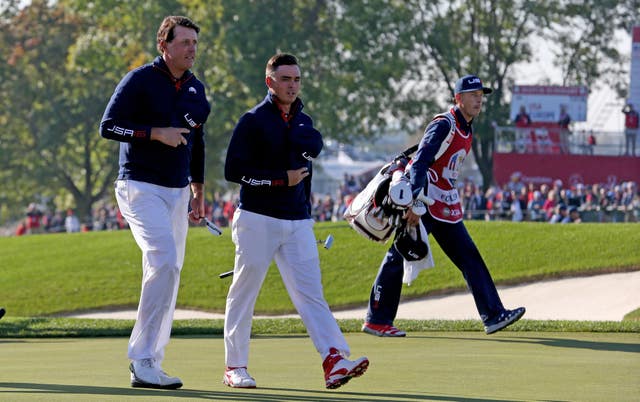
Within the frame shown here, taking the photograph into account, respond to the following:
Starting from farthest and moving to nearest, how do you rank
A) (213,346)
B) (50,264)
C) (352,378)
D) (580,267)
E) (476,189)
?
(476,189), (50,264), (580,267), (213,346), (352,378)

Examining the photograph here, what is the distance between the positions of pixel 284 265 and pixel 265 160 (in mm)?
621

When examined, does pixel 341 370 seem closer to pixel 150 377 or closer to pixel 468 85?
pixel 150 377

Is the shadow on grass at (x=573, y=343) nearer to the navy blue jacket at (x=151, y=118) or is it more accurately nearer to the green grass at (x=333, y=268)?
the navy blue jacket at (x=151, y=118)

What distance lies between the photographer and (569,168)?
44.5 meters

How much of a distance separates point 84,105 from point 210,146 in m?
6.06

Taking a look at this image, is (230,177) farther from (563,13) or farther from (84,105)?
(84,105)

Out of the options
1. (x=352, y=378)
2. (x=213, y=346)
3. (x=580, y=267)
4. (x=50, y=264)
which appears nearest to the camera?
(x=352, y=378)

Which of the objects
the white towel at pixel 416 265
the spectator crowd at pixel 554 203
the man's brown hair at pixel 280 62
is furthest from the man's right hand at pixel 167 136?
the spectator crowd at pixel 554 203

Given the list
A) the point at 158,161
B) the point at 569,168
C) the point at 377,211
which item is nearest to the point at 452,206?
the point at 377,211

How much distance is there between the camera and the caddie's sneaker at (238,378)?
26.4 feet

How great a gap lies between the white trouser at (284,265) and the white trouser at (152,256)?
0.38 m

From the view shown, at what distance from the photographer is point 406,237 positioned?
472 inches

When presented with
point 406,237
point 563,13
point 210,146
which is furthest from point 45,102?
point 406,237

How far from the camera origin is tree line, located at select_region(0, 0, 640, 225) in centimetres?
5253
